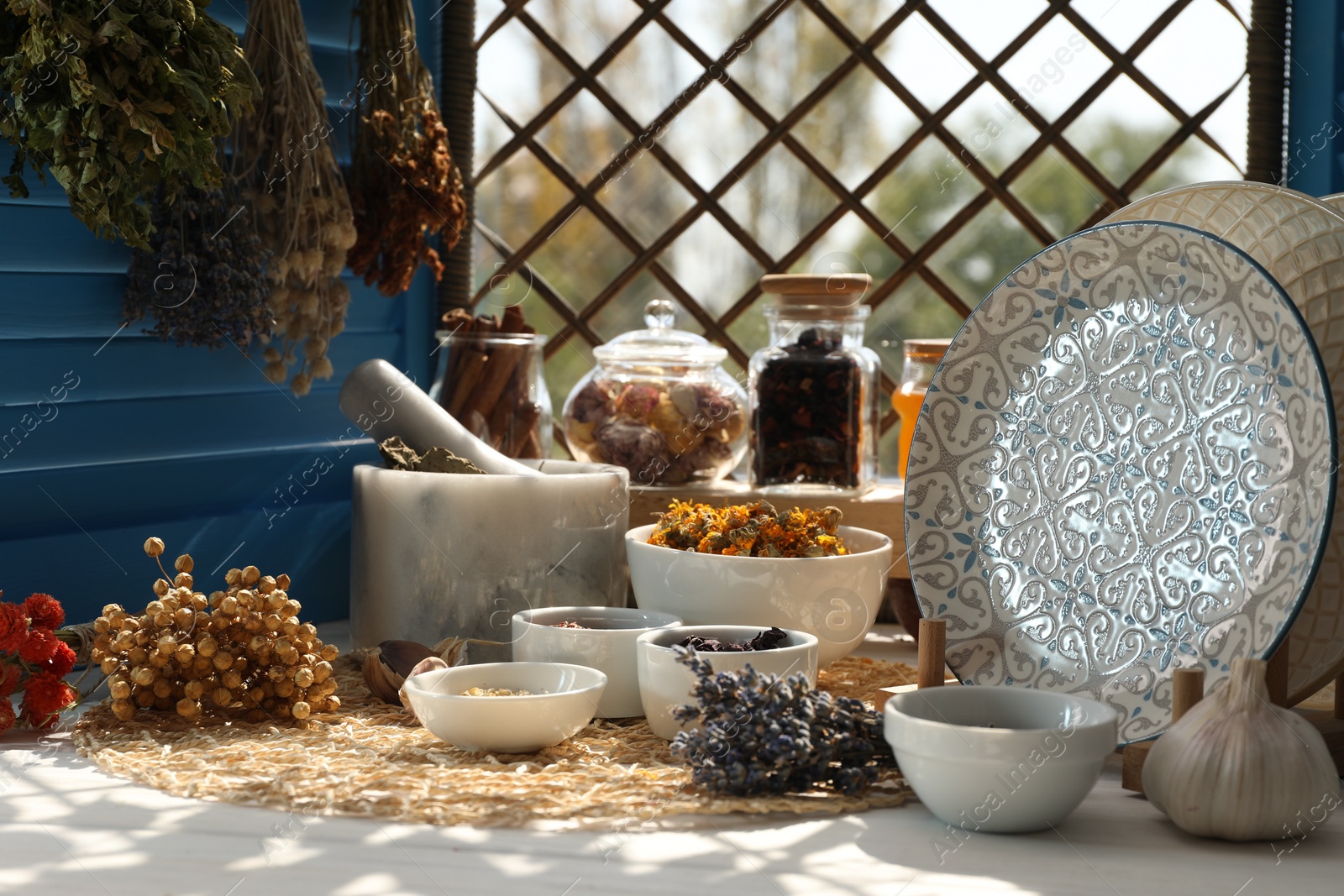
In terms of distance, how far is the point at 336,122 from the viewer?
127cm

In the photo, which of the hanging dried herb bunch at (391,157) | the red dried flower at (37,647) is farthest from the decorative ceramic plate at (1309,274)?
the red dried flower at (37,647)

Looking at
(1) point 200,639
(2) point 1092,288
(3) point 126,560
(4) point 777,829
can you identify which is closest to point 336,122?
(3) point 126,560

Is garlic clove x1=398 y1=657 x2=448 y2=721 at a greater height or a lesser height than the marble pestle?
lesser

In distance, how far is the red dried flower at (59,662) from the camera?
87cm

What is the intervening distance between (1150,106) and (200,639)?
1050mm

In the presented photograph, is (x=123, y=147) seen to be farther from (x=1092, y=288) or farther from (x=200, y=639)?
(x=1092, y=288)

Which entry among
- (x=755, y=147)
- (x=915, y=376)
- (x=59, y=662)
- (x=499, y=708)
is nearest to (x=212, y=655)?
(x=59, y=662)

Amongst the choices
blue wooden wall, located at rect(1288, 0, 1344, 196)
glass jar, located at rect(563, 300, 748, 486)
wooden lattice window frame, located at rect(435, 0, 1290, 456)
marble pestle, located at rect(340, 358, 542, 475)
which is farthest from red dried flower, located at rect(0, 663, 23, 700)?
blue wooden wall, located at rect(1288, 0, 1344, 196)

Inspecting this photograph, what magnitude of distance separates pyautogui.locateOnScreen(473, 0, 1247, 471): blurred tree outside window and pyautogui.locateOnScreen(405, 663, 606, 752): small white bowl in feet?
2.13

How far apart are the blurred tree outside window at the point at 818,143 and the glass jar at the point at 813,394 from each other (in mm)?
200

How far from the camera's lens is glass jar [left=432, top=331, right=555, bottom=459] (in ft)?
4.06

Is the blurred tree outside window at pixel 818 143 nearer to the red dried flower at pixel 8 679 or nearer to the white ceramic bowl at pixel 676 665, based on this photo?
the white ceramic bowl at pixel 676 665

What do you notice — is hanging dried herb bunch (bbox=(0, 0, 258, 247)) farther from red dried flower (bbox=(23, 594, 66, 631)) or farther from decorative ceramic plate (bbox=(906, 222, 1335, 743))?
decorative ceramic plate (bbox=(906, 222, 1335, 743))

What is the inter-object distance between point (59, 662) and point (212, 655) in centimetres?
10
